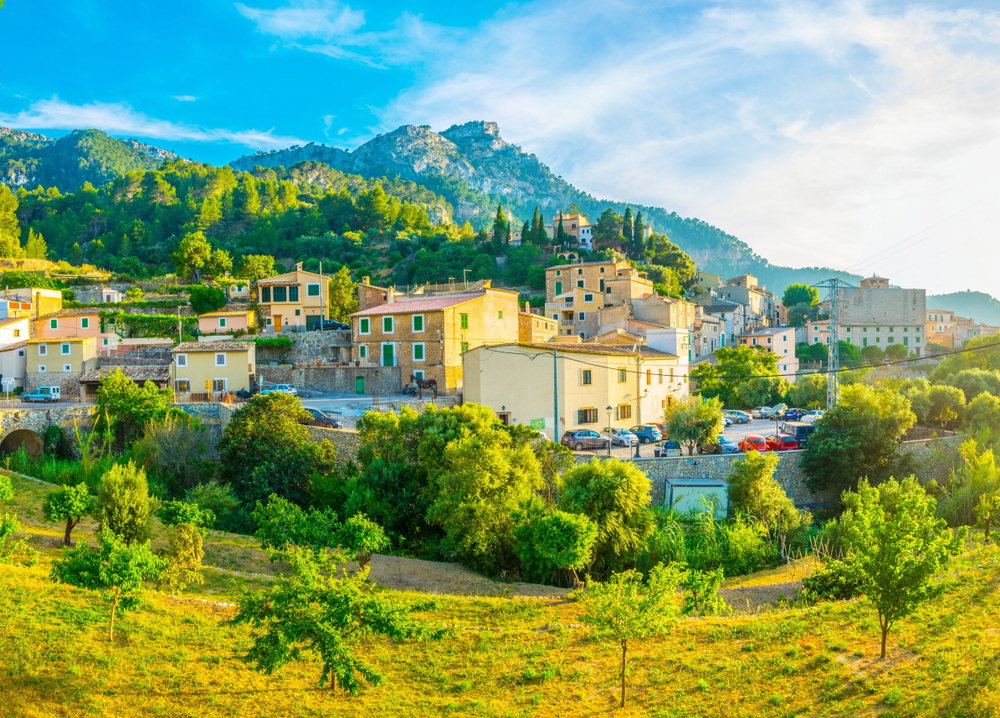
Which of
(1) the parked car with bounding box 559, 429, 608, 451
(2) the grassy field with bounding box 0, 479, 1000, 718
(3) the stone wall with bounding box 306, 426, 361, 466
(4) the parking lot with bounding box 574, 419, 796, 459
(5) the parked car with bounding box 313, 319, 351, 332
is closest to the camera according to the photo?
(2) the grassy field with bounding box 0, 479, 1000, 718

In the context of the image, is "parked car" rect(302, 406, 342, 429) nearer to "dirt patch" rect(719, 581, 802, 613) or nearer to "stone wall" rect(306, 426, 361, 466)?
"stone wall" rect(306, 426, 361, 466)

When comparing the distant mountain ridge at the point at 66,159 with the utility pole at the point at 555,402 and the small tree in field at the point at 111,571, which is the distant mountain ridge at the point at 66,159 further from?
the small tree in field at the point at 111,571

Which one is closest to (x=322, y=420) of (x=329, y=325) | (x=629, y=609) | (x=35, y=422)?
(x=35, y=422)

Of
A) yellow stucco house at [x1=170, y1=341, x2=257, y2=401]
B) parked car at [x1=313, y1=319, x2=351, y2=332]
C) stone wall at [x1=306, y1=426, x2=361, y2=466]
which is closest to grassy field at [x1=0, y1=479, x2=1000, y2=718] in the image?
stone wall at [x1=306, y1=426, x2=361, y2=466]

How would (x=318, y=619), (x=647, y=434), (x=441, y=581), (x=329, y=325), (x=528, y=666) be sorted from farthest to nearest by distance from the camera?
1. (x=329, y=325)
2. (x=647, y=434)
3. (x=441, y=581)
4. (x=528, y=666)
5. (x=318, y=619)

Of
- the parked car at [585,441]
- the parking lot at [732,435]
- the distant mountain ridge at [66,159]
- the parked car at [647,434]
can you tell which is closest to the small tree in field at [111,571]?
the parking lot at [732,435]

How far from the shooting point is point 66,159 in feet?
515

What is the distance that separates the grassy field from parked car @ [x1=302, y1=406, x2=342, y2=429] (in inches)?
590

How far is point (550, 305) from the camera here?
57.6m

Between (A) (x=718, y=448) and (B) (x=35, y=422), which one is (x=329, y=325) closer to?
(B) (x=35, y=422)

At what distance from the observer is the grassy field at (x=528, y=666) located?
9516mm

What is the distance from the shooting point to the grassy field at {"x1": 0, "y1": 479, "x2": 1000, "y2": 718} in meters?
9.52

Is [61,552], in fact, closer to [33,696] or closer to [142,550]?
[142,550]

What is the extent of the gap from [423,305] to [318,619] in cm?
3092
